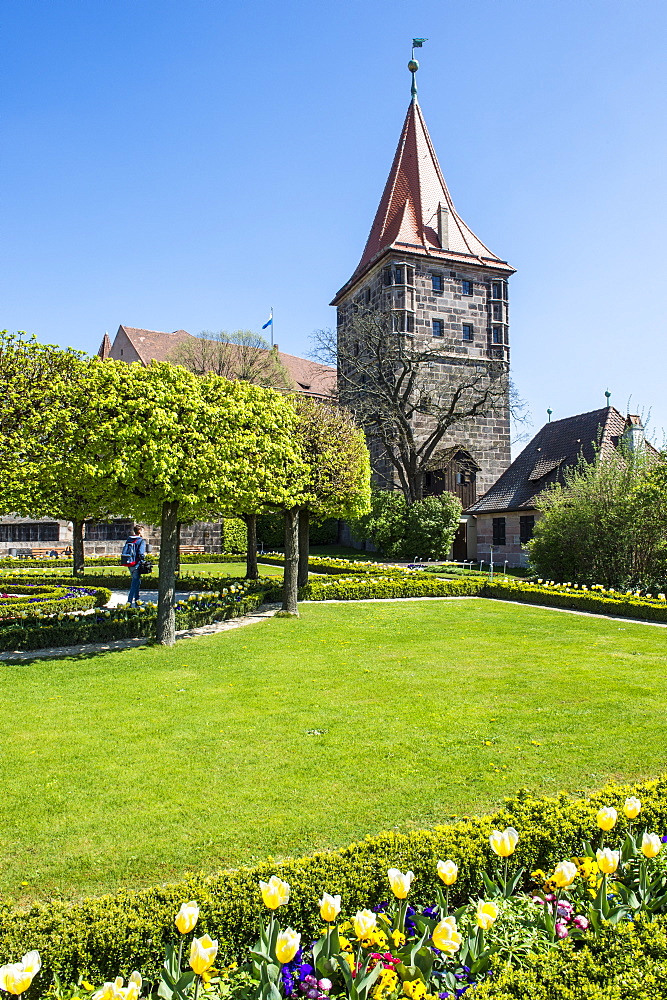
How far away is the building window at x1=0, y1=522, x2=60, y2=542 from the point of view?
36.7m

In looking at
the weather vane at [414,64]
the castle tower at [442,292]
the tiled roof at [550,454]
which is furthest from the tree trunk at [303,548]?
the weather vane at [414,64]

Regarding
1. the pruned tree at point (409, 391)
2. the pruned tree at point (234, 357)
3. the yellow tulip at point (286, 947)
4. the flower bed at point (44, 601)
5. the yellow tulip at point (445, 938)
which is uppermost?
the pruned tree at point (234, 357)

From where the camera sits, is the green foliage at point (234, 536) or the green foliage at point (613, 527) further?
the green foliage at point (234, 536)

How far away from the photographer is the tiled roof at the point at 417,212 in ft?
127

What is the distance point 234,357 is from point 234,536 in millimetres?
12870

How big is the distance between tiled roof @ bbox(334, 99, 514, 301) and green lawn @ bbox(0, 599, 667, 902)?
105 ft

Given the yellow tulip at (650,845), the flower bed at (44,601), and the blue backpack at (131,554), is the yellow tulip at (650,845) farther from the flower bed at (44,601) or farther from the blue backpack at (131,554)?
the blue backpack at (131,554)

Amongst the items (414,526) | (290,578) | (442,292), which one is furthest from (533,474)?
→ (290,578)

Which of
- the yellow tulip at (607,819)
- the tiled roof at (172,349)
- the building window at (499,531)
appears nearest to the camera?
the yellow tulip at (607,819)

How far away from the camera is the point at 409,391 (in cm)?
3522

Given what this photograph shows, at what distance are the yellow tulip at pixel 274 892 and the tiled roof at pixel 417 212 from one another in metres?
37.7

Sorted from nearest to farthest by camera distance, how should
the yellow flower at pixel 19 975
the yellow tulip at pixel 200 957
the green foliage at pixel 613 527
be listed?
1. the yellow flower at pixel 19 975
2. the yellow tulip at pixel 200 957
3. the green foliage at pixel 613 527

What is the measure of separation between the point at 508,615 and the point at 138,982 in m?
13.2

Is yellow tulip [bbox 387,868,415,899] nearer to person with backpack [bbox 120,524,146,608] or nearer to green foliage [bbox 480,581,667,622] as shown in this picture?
green foliage [bbox 480,581,667,622]
